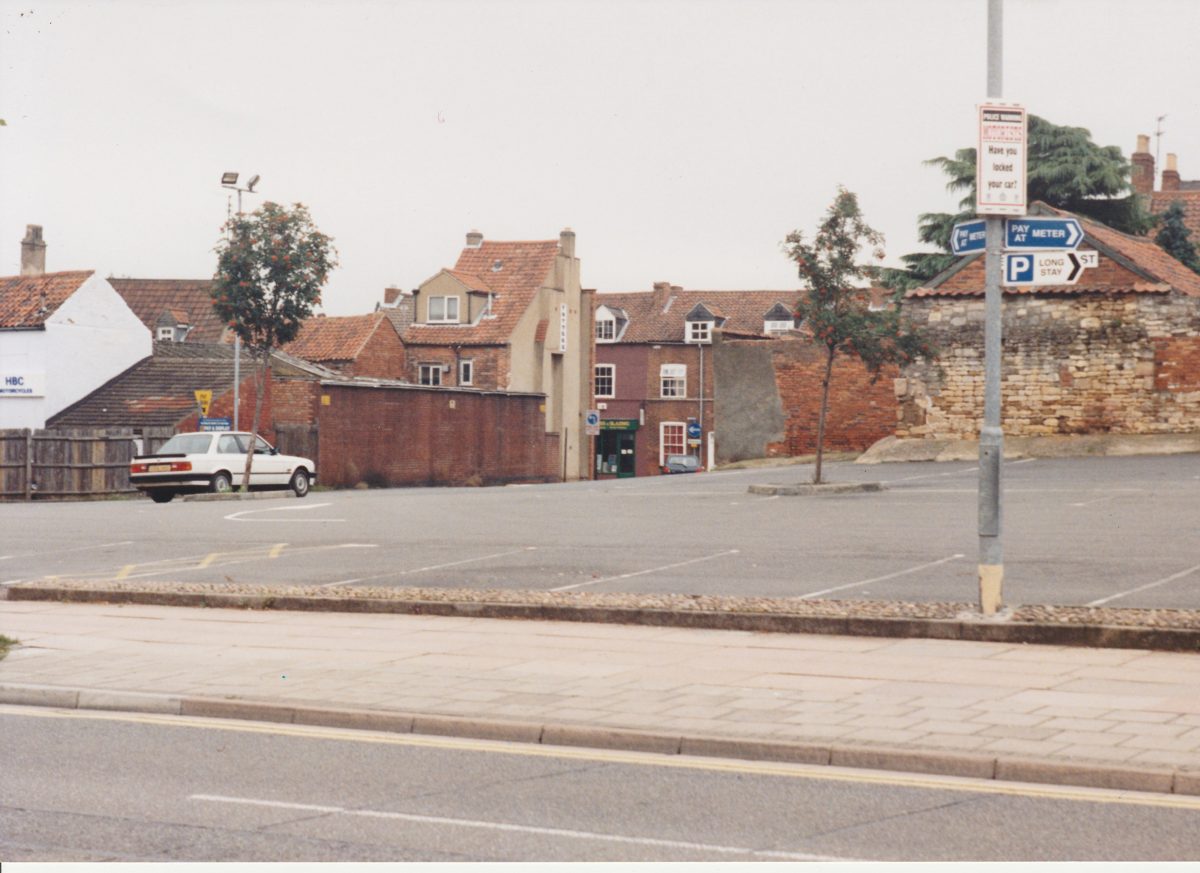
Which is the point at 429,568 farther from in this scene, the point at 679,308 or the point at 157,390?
the point at 679,308

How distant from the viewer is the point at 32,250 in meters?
69.2

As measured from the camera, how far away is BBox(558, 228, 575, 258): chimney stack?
76.4m

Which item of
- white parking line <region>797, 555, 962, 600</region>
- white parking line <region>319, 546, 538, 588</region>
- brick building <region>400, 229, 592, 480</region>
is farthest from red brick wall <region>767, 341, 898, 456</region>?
white parking line <region>797, 555, 962, 600</region>

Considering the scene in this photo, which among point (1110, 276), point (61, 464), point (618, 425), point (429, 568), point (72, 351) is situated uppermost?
point (1110, 276)

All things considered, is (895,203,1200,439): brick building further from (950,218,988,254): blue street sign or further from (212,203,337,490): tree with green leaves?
(950,218,988,254): blue street sign

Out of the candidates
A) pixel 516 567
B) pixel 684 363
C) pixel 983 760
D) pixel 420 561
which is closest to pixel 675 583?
pixel 516 567

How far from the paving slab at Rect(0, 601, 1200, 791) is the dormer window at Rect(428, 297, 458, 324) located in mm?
58485

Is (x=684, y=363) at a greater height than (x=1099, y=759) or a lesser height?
greater

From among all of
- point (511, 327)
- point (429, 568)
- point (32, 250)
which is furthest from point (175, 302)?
point (429, 568)

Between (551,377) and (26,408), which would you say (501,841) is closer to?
(26,408)

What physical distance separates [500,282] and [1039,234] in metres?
62.0

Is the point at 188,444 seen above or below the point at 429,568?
above

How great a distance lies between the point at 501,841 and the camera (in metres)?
6.65

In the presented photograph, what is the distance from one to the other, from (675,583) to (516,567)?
102 inches
